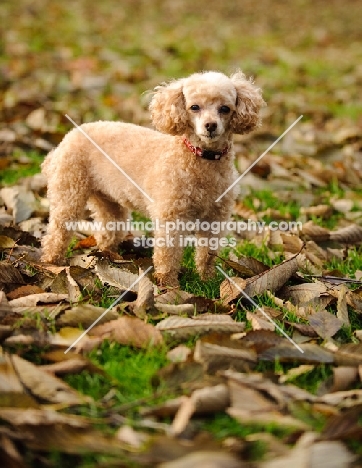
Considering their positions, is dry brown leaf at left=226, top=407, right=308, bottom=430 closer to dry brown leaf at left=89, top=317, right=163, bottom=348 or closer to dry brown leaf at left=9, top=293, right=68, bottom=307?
dry brown leaf at left=89, top=317, right=163, bottom=348

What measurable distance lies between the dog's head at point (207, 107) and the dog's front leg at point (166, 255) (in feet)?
1.81

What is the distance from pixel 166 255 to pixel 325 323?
1.03 m

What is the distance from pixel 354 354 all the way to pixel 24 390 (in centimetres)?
134

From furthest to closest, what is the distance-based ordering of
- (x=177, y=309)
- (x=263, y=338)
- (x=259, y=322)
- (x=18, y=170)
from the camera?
(x=18, y=170), (x=177, y=309), (x=259, y=322), (x=263, y=338)

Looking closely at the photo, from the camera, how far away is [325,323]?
118 inches

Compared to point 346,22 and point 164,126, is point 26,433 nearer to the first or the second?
point 164,126

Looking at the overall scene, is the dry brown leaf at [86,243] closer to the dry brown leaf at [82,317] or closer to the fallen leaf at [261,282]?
the fallen leaf at [261,282]

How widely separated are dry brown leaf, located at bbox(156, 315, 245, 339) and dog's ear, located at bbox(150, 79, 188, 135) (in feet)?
3.97

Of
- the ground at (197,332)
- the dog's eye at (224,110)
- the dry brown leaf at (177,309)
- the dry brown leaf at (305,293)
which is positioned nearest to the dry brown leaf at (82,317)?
the ground at (197,332)

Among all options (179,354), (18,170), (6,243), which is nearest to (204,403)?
(179,354)

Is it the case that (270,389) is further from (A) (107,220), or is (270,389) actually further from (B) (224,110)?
(A) (107,220)

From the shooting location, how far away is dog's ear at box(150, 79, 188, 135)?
3.57 meters

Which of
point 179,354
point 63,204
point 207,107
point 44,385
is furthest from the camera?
point 63,204

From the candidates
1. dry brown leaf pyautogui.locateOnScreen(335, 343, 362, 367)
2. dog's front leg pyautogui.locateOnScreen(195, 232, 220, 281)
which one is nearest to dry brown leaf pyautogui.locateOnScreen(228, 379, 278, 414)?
dry brown leaf pyautogui.locateOnScreen(335, 343, 362, 367)
